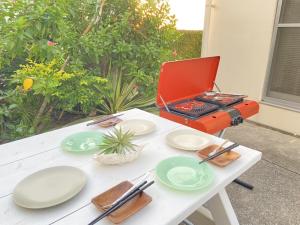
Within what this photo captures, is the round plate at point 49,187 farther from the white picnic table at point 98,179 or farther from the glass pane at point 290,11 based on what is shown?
the glass pane at point 290,11

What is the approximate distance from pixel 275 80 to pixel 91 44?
2363 millimetres

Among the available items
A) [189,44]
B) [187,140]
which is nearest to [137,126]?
[187,140]

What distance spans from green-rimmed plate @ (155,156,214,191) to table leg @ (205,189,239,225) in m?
0.26

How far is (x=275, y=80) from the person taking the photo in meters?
3.06

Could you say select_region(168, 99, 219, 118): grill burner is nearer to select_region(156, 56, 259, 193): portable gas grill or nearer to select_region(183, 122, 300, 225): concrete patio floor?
select_region(156, 56, 259, 193): portable gas grill

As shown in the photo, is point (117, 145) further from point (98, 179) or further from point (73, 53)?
→ point (73, 53)

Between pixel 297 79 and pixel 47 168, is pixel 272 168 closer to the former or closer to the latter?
pixel 297 79

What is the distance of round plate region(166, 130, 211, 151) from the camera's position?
113 centimetres

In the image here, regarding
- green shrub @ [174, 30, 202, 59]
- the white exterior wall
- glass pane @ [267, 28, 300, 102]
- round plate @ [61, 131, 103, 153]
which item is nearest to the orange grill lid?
round plate @ [61, 131, 103, 153]

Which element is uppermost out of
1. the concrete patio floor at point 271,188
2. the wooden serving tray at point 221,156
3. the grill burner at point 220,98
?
the grill burner at point 220,98

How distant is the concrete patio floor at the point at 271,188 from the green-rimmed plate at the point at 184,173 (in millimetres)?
745

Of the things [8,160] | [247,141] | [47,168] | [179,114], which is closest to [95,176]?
[47,168]

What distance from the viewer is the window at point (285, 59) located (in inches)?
108

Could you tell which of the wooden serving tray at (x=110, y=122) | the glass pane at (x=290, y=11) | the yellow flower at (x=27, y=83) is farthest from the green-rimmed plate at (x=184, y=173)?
the glass pane at (x=290, y=11)
